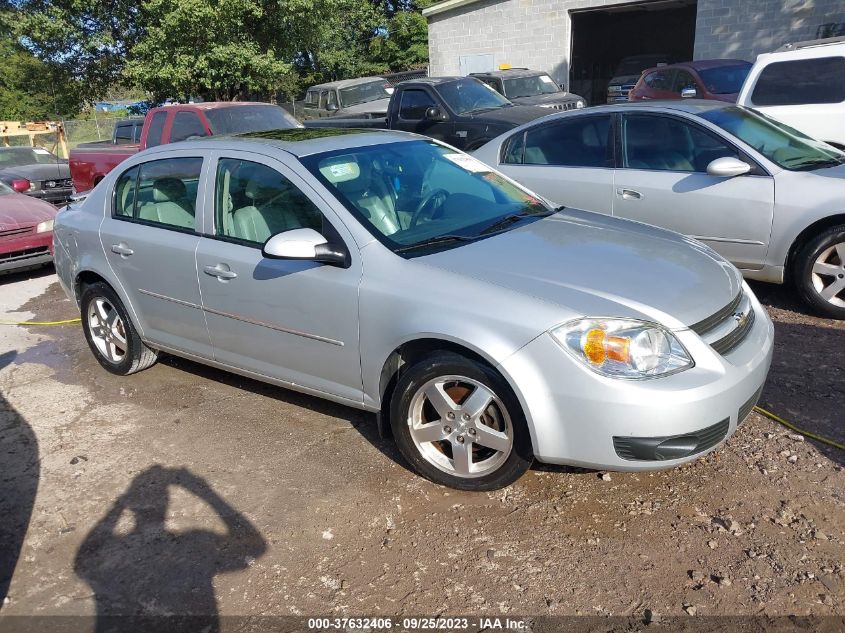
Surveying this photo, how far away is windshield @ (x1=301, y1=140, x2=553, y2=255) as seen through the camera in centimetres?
382

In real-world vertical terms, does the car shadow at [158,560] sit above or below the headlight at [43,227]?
below

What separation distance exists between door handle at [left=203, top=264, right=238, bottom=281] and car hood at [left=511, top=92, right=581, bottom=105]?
10.7 meters

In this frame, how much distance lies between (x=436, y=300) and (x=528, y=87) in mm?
12971

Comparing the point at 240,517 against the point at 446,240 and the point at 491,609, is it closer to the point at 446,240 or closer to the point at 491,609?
the point at 491,609

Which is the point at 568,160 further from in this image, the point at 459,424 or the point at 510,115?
the point at 510,115

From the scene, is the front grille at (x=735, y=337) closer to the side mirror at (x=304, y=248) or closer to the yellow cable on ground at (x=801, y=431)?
the yellow cable on ground at (x=801, y=431)

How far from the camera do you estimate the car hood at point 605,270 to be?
3.18 meters

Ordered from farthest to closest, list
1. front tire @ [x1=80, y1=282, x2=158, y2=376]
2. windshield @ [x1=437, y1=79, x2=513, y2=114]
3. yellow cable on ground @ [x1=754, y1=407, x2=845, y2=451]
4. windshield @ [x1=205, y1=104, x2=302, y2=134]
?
windshield @ [x1=437, y1=79, x2=513, y2=114], windshield @ [x1=205, y1=104, x2=302, y2=134], front tire @ [x1=80, y1=282, x2=158, y2=376], yellow cable on ground @ [x1=754, y1=407, x2=845, y2=451]

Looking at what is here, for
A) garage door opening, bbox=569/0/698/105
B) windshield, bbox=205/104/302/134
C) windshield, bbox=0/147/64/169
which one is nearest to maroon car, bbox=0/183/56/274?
windshield, bbox=205/104/302/134

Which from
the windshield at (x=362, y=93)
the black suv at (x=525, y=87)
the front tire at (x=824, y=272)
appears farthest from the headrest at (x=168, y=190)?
the windshield at (x=362, y=93)

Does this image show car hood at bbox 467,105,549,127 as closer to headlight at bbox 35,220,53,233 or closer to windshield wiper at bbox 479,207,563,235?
headlight at bbox 35,220,53,233

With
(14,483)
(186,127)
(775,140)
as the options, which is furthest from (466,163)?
(186,127)

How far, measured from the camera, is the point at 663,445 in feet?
10.1

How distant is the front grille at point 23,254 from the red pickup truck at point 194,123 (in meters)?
2.34
